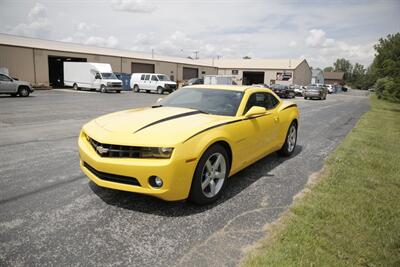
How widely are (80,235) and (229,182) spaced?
236 centimetres

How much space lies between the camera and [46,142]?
6.94m

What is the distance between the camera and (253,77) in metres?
65.6

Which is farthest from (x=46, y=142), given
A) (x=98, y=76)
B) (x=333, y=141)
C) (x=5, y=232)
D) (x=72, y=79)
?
(x=72, y=79)

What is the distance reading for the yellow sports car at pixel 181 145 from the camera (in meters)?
3.32

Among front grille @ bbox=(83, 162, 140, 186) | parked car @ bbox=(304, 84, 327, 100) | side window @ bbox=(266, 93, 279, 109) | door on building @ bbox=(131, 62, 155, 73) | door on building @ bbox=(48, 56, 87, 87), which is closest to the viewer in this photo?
front grille @ bbox=(83, 162, 140, 186)

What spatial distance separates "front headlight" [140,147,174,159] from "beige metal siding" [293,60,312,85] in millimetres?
59468

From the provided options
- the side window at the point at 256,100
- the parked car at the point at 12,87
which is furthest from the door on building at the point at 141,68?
the side window at the point at 256,100

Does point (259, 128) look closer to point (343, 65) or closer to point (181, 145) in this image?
point (181, 145)

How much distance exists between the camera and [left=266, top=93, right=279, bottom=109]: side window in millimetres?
5613

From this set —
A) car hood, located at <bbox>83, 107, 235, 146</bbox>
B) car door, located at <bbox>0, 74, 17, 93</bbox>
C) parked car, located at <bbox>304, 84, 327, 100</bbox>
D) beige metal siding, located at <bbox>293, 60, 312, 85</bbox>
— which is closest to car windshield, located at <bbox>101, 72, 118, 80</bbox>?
car door, located at <bbox>0, 74, 17, 93</bbox>

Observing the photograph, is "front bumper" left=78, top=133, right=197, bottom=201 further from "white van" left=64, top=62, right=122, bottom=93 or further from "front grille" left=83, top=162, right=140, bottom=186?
"white van" left=64, top=62, right=122, bottom=93

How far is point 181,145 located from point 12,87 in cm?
1995

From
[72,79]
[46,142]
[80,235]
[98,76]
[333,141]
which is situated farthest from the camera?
[72,79]

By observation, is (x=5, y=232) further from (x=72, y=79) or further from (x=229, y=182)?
(x=72, y=79)
